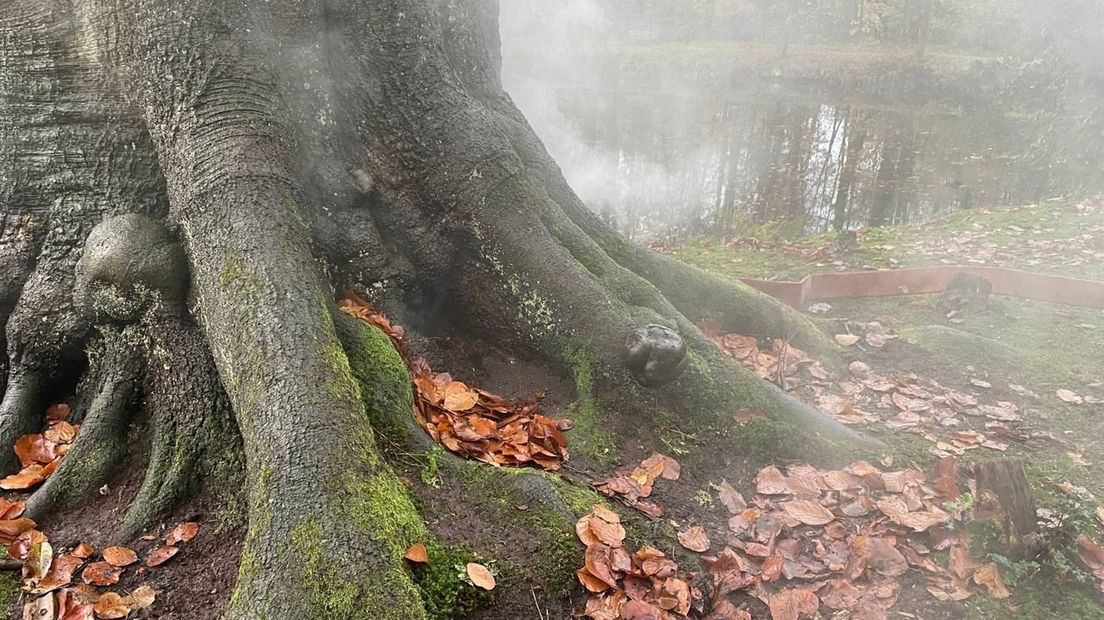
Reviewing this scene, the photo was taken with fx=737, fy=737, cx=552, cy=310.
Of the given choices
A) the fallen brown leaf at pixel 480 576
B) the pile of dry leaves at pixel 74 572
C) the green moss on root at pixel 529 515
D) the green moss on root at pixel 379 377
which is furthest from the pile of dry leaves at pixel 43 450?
the fallen brown leaf at pixel 480 576

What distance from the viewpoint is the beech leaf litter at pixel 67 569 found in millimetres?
2416

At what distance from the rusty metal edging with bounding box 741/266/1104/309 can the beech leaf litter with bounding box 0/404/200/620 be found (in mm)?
4922

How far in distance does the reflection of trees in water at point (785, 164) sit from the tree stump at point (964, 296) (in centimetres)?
508

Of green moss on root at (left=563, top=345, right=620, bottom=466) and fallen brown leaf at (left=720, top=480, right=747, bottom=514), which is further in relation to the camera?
green moss on root at (left=563, top=345, right=620, bottom=466)

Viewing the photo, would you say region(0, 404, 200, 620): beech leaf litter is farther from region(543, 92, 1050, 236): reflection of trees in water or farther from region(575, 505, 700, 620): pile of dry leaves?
region(543, 92, 1050, 236): reflection of trees in water

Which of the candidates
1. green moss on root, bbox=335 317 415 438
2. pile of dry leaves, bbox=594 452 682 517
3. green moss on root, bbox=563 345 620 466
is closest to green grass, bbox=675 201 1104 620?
pile of dry leaves, bbox=594 452 682 517

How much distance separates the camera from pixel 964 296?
593 cm

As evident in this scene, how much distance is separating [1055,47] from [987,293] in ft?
37.5

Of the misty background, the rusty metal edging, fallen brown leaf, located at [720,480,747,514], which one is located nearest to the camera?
fallen brown leaf, located at [720,480,747,514]

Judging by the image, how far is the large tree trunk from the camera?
7.82ft

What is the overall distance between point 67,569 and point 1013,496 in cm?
368

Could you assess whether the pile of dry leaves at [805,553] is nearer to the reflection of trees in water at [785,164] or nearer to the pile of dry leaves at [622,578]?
the pile of dry leaves at [622,578]

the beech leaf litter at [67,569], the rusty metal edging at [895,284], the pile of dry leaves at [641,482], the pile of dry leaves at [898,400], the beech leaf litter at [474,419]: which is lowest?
the rusty metal edging at [895,284]

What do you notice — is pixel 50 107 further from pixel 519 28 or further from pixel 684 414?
pixel 519 28
